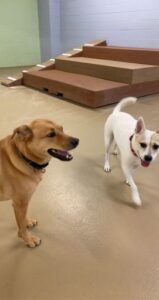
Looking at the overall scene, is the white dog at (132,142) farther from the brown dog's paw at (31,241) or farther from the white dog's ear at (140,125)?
the brown dog's paw at (31,241)

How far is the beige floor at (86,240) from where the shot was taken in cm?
127

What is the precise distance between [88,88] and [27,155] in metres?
2.80

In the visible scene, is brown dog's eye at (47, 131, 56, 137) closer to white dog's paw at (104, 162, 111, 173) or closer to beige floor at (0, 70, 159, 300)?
beige floor at (0, 70, 159, 300)

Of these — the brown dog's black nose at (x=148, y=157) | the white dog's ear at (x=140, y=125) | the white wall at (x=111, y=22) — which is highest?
the white wall at (x=111, y=22)

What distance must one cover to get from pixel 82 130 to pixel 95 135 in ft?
0.69

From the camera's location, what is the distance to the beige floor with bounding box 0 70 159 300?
1.27m

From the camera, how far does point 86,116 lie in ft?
11.9

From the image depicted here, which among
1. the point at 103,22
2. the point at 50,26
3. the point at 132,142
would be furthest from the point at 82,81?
the point at 50,26

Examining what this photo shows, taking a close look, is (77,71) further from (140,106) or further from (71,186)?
(71,186)

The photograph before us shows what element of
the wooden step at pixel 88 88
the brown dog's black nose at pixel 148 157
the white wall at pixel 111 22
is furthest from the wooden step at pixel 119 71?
the brown dog's black nose at pixel 148 157

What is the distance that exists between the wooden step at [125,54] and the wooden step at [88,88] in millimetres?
494

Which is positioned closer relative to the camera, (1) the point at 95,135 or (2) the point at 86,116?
(1) the point at 95,135

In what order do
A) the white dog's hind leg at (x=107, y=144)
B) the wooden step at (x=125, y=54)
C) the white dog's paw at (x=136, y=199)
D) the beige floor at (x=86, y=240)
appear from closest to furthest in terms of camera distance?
the beige floor at (x=86, y=240) → the white dog's paw at (x=136, y=199) → the white dog's hind leg at (x=107, y=144) → the wooden step at (x=125, y=54)

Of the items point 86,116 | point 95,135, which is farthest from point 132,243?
point 86,116
